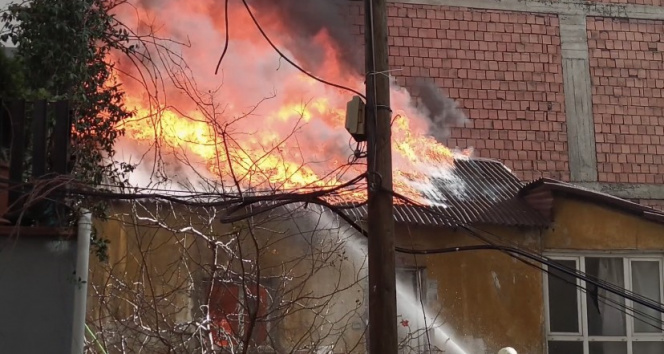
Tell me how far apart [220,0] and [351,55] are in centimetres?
252

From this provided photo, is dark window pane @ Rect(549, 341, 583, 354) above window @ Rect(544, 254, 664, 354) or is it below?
below

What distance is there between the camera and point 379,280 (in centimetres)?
832

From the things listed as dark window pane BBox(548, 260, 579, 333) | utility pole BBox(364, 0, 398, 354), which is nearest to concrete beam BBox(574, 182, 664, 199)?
dark window pane BBox(548, 260, 579, 333)

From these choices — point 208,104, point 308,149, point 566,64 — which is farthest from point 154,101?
point 566,64

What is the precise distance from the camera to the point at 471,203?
14.0 m

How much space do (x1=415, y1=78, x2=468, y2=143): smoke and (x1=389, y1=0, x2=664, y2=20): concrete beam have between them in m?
1.77

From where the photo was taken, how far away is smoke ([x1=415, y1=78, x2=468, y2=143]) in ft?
57.9

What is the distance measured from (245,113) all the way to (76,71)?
3336mm

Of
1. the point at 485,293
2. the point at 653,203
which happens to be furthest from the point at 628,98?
the point at 485,293

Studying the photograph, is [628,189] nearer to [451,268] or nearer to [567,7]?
[567,7]

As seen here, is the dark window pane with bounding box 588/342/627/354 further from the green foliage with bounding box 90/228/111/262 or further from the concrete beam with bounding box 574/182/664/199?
the green foliage with bounding box 90/228/111/262

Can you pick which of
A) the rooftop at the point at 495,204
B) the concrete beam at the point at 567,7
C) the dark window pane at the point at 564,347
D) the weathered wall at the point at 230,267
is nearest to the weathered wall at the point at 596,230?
the rooftop at the point at 495,204

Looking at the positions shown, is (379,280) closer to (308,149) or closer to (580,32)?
(308,149)

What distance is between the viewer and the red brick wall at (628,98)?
1855cm
